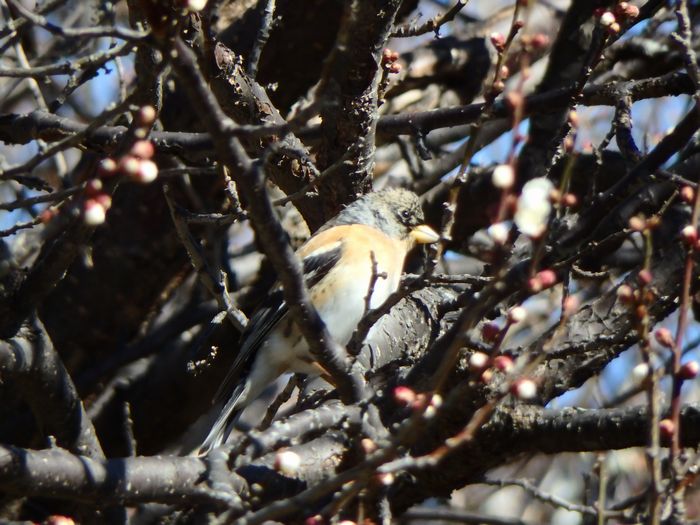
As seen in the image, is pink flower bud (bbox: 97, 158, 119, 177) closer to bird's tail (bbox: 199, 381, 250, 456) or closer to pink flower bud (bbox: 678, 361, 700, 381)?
pink flower bud (bbox: 678, 361, 700, 381)

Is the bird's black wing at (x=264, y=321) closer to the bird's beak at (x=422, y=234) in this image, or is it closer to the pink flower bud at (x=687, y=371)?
the bird's beak at (x=422, y=234)

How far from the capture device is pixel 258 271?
5863 millimetres

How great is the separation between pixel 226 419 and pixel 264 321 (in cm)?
49

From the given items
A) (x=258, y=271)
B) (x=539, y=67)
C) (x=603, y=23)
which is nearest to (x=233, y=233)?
Result: (x=258, y=271)

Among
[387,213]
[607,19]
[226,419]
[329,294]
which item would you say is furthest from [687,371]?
[387,213]

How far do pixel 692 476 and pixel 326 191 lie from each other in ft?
9.42

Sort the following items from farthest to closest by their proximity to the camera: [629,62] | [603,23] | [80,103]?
[80,103] → [629,62] → [603,23]

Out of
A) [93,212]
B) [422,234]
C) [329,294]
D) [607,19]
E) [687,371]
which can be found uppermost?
[422,234]

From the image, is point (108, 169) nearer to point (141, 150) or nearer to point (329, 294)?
point (141, 150)

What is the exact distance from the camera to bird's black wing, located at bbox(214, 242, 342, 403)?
4.36 m

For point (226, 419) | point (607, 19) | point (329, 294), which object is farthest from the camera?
point (329, 294)

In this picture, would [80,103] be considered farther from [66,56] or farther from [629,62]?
[629,62]

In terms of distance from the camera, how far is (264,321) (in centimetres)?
443

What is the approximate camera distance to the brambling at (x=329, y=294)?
437 centimetres
